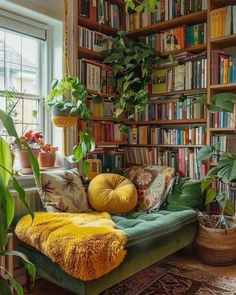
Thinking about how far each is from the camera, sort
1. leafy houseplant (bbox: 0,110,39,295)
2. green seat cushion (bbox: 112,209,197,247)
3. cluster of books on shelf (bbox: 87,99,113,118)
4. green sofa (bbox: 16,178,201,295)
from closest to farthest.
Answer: leafy houseplant (bbox: 0,110,39,295), green sofa (bbox: 16,178,201,295), green seat cushion (bbox: 112,209,197,247), cluster of books on shelf (bbox: 87,99,113,118)

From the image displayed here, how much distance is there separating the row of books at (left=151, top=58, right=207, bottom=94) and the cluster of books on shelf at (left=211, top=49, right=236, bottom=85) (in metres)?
0.09

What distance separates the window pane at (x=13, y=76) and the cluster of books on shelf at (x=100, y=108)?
2.13ft

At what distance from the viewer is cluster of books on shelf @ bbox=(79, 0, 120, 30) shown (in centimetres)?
299

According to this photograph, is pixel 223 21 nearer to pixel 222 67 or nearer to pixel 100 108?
pixel 222 67

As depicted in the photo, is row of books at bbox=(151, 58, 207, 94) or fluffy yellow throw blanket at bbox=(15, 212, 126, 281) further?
row of books at bbox=(151, 58, 207, 94)

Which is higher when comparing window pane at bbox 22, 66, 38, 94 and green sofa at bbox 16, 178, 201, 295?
window pane at bbox 22, 66, 38, 94

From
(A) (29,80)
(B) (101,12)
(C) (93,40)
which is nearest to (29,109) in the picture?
(A) (29,80)

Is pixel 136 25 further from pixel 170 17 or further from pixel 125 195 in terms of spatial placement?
pixel 125 195

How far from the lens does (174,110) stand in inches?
123

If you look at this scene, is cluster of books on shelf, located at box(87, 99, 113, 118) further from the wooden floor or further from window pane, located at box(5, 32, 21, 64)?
the wooden floor

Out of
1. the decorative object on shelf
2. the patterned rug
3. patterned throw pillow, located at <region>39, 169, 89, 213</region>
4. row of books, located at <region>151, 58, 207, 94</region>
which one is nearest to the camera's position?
the patterned rug

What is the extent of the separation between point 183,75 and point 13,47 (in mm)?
1531

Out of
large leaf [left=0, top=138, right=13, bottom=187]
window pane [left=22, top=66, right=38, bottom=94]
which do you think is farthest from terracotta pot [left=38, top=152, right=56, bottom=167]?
large leaf [left=0, top=138, right=13, bottom=187]

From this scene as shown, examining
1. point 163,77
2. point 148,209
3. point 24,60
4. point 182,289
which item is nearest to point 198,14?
point 163,77
